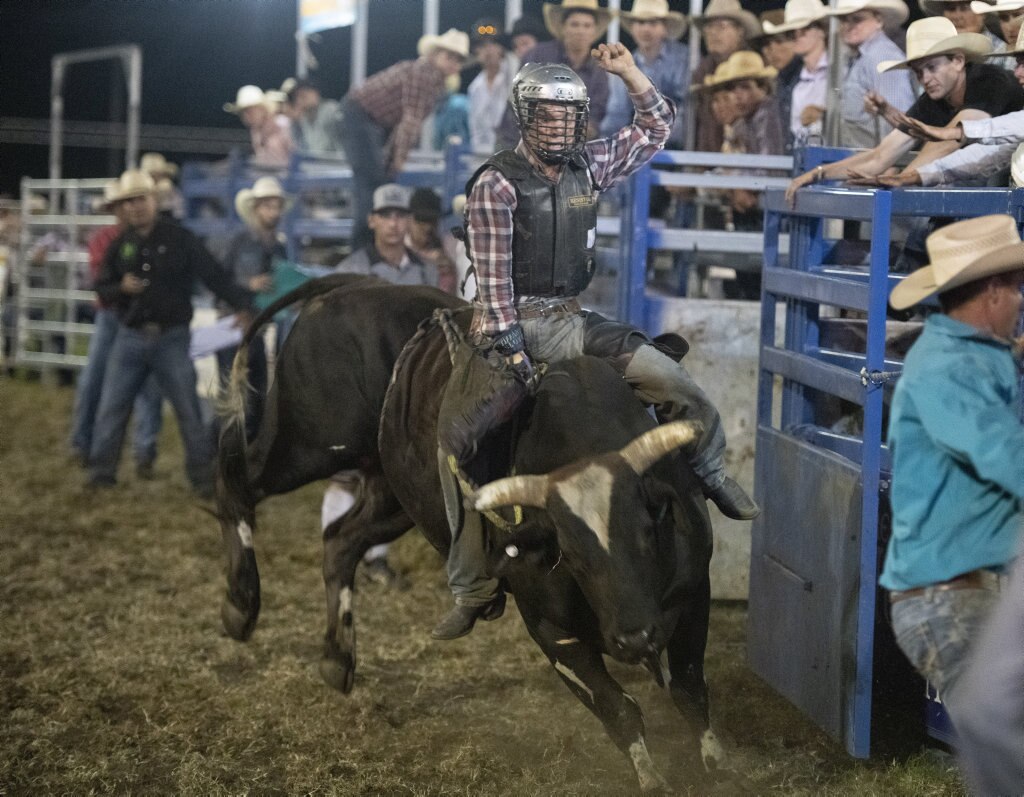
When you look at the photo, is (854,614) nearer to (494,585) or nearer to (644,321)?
(494,585)

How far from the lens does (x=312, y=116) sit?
44.7 ft

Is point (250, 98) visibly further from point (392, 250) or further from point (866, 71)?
point (866, 71)

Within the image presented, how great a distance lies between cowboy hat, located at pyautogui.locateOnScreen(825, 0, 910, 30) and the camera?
7309 mm

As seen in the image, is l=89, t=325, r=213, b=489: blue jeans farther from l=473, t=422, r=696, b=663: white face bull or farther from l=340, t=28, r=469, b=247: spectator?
l=473, t=422, r=696, b=663: white face bull

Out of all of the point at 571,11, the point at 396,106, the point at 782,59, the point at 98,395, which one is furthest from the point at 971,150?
the point at 98,395

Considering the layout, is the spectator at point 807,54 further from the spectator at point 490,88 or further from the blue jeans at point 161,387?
the blue jeans at point 161,387

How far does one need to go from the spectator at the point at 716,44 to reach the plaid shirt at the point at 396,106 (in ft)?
7.90

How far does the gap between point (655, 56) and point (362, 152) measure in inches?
98.0

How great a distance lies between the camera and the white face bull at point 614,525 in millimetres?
3928

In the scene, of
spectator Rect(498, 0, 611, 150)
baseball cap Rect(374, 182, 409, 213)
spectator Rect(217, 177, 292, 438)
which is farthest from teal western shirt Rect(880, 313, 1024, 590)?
spectator Rect(217, 177, 292, 438)

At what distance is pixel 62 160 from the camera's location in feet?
75.1

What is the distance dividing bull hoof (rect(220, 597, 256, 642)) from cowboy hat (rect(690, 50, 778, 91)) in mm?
4226

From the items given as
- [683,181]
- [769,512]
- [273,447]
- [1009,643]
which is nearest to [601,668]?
[769,512]

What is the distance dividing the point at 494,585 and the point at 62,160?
66.8ft
